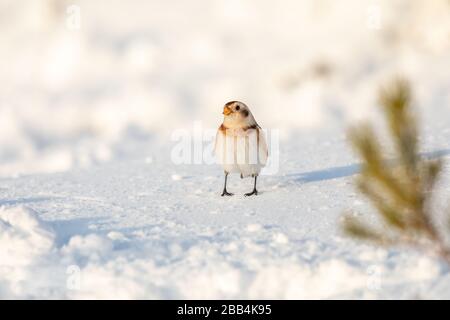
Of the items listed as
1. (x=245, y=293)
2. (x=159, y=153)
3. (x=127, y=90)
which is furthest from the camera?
(x=127, y=90)

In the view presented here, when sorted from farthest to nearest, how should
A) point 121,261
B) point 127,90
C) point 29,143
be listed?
point 127,90 → point 29,143 → point 121,261

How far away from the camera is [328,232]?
4.16 m

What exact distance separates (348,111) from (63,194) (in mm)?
7016

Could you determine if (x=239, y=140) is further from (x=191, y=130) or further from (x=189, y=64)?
(x=189, y=64)

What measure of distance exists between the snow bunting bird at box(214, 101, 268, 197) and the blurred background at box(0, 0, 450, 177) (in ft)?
17.7

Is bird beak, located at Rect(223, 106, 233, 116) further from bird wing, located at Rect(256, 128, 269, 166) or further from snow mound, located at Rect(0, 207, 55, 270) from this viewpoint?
snow mound, located at Rect(0, 207, 55, 270)

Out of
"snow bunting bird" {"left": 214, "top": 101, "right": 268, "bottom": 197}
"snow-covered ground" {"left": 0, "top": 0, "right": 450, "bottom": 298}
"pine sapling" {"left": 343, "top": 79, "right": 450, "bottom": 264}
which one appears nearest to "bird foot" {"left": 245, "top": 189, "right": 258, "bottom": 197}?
"snow-covered ground" {"left": 0, "top": 0, "right": 450, "bottom": 298}

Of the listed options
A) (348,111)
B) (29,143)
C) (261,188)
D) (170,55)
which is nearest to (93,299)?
(261,188)

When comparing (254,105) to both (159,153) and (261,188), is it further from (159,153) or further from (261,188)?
(261,188)

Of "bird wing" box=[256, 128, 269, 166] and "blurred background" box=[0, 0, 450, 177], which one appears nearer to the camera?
"bird wing" box=[256, 128, 269, 166]

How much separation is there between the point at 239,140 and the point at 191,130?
283 inches

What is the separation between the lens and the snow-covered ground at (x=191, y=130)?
3689 mm

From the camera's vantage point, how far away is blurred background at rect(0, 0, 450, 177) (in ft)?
41.3

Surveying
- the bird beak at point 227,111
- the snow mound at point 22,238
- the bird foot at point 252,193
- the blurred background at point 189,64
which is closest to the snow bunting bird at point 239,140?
the bird beak at point 227,111
